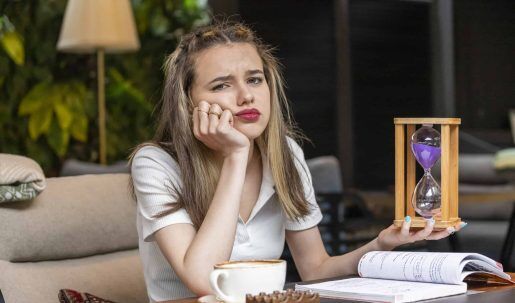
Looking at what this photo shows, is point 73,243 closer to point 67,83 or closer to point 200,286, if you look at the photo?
point 200,286

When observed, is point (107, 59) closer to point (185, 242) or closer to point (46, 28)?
point (46, 28)

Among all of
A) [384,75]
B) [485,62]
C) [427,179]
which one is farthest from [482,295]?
[384,75]

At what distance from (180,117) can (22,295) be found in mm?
558

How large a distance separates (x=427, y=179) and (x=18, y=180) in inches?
38.5

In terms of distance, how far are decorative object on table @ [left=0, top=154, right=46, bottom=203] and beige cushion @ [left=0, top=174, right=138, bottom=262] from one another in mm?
50

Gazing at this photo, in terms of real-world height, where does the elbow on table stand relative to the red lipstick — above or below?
below

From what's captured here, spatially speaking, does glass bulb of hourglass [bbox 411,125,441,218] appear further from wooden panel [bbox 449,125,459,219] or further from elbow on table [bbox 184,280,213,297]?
elbow on table [bbox 184,280,213,297]

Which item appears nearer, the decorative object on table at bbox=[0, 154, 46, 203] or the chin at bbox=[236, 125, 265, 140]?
the chin at bbox=[236, 125, 265, 140]

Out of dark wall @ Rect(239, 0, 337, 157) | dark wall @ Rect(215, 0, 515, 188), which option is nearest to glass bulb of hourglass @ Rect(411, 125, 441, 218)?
dark wall @ Rect(215, 0, 515, 188)

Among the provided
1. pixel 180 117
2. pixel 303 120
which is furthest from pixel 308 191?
pixel 303 120

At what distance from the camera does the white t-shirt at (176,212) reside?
6.26ft

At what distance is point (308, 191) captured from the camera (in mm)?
2186

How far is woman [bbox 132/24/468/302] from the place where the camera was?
1789mm

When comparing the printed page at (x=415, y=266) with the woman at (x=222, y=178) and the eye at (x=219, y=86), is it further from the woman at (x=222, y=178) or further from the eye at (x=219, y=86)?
the eye at (x=219, y=86)
